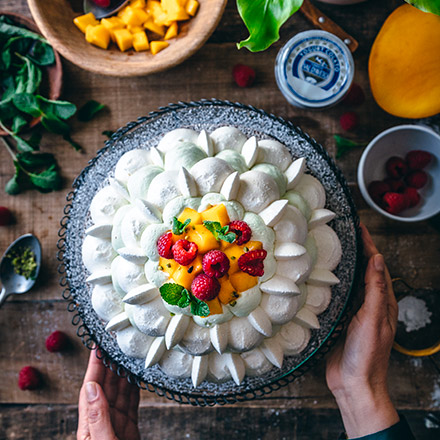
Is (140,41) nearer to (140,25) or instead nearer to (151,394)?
(140,25)

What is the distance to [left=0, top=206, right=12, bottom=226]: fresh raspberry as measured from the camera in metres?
1.12

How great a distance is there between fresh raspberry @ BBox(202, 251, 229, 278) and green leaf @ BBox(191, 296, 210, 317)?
0.05 meters

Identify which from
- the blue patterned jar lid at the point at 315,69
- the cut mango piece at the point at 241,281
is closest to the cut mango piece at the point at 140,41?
the blue patterned jar lid at the point at 315,69

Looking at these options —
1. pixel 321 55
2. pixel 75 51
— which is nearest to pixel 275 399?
pixel 321 55

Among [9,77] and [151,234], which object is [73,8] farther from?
[151,234]

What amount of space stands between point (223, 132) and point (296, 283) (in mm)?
293

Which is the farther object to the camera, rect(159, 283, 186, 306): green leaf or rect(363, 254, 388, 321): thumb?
rect(363, 254, 388, 321): thumb

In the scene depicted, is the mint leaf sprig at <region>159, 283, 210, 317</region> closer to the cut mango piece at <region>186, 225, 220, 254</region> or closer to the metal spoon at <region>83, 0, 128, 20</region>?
the cut mango piece at <region>186, 225, 220, 254</region>

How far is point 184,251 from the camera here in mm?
637

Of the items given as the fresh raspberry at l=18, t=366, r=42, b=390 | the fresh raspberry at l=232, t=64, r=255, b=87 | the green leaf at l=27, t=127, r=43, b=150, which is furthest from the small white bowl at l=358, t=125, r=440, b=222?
the fresh raspberry at l=18, t=366, r=42, b=390

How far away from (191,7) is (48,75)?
1.28ft

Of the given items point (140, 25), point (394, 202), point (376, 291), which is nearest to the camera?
point (376, 291)

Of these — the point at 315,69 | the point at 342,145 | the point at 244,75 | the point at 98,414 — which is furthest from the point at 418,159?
the point at 98,414

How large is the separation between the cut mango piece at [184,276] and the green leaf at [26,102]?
25.4 inches
